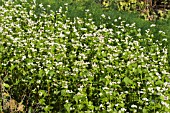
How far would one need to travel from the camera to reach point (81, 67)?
671 cm

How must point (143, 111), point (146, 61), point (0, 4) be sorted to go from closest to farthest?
point (143, 111) → point (146, 61) → point (0, 4)

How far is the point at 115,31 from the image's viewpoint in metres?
8.91

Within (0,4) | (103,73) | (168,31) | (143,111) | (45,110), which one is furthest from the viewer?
(0,4)

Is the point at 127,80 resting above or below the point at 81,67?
below

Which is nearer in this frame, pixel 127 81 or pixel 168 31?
pixel 127 81

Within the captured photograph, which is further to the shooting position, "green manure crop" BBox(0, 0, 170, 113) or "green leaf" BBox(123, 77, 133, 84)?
"green leaf" BBox(123, 77, 133, 84)

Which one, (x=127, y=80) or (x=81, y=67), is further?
(x=81, y=67)

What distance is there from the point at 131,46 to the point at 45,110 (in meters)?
2.67

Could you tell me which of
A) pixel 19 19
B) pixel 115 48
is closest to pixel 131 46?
pixel 115 48

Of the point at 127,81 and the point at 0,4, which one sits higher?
the point at 0,4

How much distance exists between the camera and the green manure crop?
5.96 meters

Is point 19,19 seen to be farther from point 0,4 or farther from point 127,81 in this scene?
point 127,81

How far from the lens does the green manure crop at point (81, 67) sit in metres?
5.96

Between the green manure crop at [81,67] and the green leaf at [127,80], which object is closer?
the green manure crop at [81,67]
